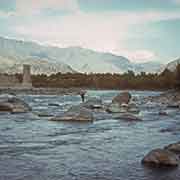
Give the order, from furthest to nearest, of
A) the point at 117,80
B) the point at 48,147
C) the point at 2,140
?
the point at 117,80 → the point at 2,140 → the point at 48,147

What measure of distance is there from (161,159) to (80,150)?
368 cm

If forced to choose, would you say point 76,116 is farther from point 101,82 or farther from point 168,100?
point 101,82

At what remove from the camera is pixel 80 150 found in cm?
1380

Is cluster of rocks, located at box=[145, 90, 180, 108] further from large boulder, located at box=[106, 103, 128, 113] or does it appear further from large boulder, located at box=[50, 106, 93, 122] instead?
large boulder, located at box=[50, 106, 93, 122]

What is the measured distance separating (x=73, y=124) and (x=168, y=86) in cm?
10090

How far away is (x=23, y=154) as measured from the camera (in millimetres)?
12750

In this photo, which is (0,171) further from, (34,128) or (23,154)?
(34,128)

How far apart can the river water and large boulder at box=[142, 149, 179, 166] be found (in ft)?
1.20

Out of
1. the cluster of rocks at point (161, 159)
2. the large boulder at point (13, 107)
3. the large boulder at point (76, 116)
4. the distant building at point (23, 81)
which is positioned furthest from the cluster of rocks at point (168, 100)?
the distant building at point (23, 81)

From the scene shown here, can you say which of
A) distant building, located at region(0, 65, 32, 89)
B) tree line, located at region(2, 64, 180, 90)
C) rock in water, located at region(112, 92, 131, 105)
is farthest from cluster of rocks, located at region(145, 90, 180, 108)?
tree line, located at region(2, 64, 180, 90)

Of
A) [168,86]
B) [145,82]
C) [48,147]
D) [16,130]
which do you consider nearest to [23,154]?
[48,147]

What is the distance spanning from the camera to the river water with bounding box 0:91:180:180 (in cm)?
1034

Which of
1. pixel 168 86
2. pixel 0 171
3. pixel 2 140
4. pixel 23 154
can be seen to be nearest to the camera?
pixel 0 171

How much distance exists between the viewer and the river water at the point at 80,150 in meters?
10.3
